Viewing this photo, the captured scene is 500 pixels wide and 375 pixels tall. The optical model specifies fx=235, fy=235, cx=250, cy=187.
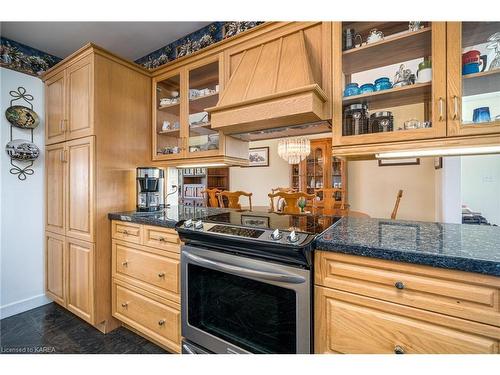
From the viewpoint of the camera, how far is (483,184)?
3580 mm

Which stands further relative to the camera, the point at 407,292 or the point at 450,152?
the point at 450,152

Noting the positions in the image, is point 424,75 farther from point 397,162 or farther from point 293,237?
point 397,162

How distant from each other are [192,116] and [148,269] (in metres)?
1.30

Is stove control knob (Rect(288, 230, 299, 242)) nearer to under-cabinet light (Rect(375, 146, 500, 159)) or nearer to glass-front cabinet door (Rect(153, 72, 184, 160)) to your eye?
under-cabinet light (Rect(375, 146, 500, 159))

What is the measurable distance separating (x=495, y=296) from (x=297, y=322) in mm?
695

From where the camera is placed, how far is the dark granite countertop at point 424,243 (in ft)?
→ 2.58

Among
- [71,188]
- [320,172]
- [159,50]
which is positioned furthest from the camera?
[320,172]

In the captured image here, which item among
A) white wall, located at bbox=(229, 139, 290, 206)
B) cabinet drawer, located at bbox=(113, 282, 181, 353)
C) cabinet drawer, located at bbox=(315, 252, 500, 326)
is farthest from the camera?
white wall, located at bbox=(229, 139, 290, 206)

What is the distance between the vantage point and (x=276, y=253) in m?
1.09

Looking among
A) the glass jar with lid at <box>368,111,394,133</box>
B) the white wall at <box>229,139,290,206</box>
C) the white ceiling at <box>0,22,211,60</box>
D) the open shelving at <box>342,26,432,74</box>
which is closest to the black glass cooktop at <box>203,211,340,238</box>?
the glass jar with lid at <box>368,111,394,133</box>

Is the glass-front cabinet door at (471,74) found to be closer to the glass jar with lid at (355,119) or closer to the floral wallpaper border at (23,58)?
the glass jar with lid at (355,119)

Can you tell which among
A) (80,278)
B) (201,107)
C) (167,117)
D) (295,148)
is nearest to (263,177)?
(295,148)

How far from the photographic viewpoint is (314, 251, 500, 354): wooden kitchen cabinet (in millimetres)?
773
